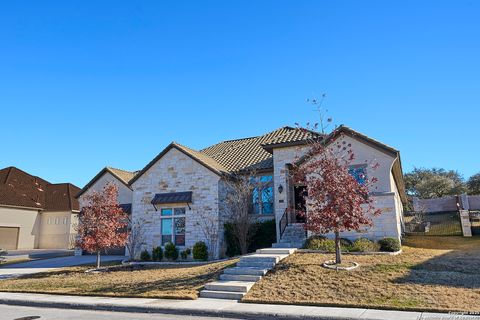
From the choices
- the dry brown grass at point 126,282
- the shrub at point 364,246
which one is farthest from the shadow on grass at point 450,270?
the dry brown grass at point 126,282

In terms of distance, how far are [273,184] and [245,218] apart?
3.02 meters

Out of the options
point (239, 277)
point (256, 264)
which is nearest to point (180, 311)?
point (239, 277)

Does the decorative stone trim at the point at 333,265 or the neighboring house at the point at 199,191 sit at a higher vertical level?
the neighboring house at the point at 199,191

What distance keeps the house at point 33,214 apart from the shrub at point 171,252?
19.2 meters

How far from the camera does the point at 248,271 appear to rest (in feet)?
43.0

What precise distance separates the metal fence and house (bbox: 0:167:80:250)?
3028cm

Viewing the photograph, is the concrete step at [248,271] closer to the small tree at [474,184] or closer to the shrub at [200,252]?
the shrub at [200,252]

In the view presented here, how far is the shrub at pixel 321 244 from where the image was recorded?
15.3 m

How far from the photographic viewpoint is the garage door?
113ft

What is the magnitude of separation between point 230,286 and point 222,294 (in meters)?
0.45

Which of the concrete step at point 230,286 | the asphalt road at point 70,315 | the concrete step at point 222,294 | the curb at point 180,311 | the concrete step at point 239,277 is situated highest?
the concrete step at point 239,277

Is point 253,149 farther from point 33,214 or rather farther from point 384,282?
point 33,214

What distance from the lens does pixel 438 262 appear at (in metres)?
12.7

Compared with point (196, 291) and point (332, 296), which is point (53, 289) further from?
point (332, 296)
